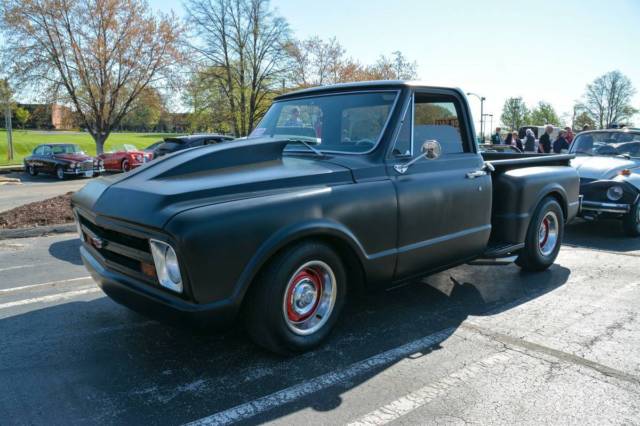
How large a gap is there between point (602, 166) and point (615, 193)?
697 millimetres

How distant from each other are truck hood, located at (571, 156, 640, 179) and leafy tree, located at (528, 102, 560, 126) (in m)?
70.5

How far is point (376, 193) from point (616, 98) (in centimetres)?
7560

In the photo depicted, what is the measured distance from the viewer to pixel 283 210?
2.88 meters

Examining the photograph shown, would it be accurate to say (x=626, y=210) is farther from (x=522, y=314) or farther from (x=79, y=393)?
(x=79, y=393)

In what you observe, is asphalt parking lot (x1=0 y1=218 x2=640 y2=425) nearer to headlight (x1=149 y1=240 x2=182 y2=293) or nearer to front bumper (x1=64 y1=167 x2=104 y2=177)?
headlight (x1=149 y1=240 x2=182 y2=293)

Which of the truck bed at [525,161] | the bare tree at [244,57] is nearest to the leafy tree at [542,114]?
the bare tree at [244,57]

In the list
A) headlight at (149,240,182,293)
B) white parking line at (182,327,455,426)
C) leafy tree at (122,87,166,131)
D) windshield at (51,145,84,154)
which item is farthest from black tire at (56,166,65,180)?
white parking line at (182,327,455,426)

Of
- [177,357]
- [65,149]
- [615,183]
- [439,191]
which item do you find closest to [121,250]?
[177,357]

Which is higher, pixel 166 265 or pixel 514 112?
pixel 514 112

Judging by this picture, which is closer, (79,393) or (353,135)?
(79,393)

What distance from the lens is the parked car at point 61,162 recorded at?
19.5 meters

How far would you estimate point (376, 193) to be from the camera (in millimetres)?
3402

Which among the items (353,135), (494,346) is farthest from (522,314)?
(353,135)

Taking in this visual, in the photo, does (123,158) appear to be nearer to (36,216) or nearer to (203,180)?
(36,216)
